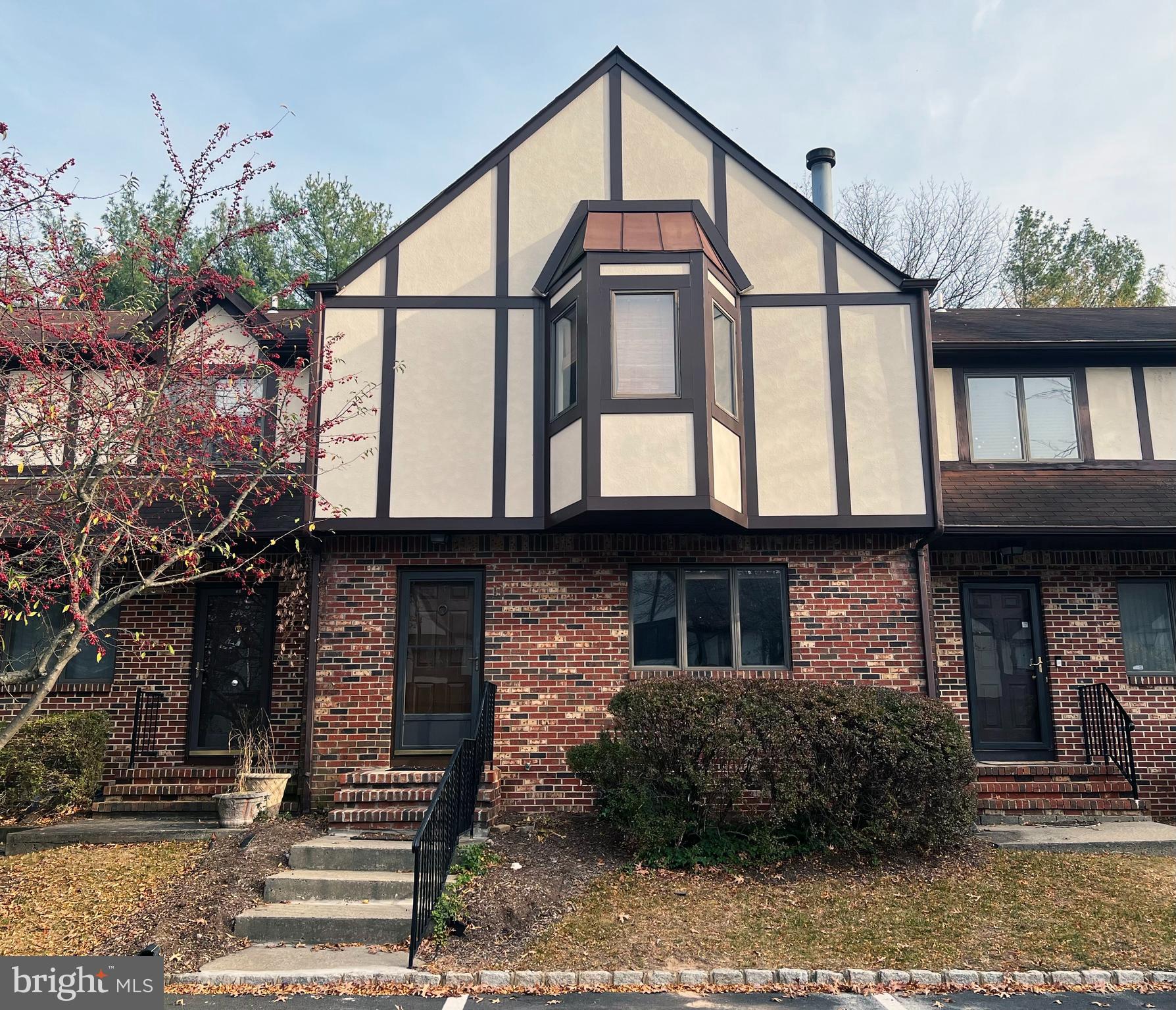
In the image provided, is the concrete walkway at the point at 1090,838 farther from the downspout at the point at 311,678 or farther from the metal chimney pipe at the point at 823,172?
the metal chimney pipe at the point at 823,172

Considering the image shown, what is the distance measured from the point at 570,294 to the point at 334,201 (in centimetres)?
2053

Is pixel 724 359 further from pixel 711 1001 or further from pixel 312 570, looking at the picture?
pixel 711 1001

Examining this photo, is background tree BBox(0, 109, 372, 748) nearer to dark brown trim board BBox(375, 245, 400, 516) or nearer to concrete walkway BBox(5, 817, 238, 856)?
dark brown trim board BBox(375, 245, 400, 516)

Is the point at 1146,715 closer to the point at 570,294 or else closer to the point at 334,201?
the point at 570,294

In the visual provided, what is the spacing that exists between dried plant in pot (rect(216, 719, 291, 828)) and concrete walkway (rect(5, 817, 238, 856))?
136mm

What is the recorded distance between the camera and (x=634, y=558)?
397 inches

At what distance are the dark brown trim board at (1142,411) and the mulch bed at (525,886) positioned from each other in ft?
28.4

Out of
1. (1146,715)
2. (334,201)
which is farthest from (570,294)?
(334,201)

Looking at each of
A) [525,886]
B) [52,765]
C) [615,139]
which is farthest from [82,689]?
[615,139]

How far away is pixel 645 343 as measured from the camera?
9734 mm

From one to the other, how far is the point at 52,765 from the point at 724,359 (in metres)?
8.38

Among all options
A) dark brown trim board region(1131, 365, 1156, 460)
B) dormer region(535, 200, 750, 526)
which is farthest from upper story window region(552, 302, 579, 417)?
dark brown trim board region(1131, 365, 1156, 460)

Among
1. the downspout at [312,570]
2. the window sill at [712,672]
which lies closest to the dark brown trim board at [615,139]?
the downspout at [312,570]

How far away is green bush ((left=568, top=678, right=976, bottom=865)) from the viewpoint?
7711 mm
